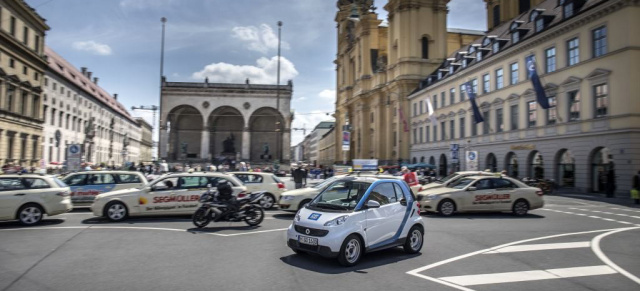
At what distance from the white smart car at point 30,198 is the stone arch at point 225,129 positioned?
177 ft

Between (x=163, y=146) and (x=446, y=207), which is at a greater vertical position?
(x=163, y=146)

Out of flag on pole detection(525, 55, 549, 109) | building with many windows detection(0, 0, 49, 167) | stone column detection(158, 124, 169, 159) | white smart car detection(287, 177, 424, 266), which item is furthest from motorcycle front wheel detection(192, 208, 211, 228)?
stone column detection(158, 124, 169, 159)

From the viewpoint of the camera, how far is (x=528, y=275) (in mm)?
6629

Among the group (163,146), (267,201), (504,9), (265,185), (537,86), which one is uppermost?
(504,9)

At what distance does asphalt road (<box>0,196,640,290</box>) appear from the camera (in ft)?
19.8

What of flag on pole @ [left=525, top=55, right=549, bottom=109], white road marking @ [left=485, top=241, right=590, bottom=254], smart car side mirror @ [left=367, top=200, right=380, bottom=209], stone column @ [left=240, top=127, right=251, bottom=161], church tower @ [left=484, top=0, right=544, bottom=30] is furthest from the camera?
stone column @ [left=240, top=127, right=251, bottom=161]

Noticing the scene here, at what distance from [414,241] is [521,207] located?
28.7 feet

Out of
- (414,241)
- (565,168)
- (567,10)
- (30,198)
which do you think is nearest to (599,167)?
(565,168)

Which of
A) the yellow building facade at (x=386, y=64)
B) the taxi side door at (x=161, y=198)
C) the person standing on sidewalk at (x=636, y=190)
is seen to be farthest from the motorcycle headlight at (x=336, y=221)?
the yellow building facade at (x=386, y=64)

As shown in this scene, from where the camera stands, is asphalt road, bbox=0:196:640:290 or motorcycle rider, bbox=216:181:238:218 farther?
motorcycle rider, bbox=216:181:238:218

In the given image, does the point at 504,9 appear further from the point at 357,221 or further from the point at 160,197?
the point at 357,221

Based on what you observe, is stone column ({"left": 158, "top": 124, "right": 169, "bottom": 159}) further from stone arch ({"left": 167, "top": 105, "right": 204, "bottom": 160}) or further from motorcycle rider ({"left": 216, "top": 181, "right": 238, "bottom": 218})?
motorcycle rider ({"left": 216, "top": 181, "right": 238, "bottom": 218})

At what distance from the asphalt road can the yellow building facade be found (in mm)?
32242

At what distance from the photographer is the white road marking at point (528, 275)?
6.25 meters
